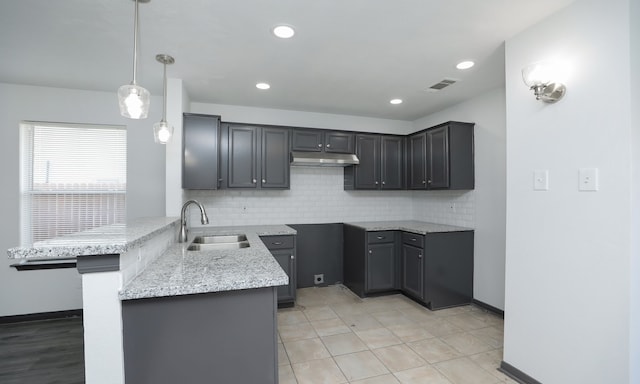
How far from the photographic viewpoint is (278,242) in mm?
3496

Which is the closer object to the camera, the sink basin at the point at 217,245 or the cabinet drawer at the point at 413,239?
the sink basin at the point at 217,245

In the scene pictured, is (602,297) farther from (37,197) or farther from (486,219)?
(37,197)

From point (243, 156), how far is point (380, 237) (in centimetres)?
202

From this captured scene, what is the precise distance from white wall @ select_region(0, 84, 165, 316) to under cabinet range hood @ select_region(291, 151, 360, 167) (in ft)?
5.31

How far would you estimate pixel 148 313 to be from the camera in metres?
1.41

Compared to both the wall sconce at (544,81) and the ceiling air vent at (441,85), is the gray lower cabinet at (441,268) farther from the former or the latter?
the wall sconce at (544,81)

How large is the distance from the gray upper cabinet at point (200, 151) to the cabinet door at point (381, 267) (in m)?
2.11

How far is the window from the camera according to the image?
11.0 ft

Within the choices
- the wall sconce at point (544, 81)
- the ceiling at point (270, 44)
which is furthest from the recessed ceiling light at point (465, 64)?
the wall sconce at point (544, 81)

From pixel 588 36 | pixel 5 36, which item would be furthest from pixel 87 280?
pixel 588 36

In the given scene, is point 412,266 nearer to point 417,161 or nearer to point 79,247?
point 417,161

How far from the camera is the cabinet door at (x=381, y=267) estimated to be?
151 inches

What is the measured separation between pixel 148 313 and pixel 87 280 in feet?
0.97

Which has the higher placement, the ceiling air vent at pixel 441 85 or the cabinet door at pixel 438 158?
the ceiling air vent at pixel 441 85
